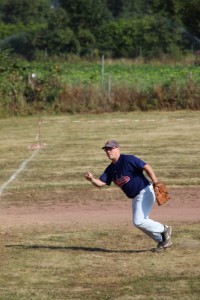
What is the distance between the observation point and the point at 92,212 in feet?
56.9

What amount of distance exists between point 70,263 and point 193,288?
213cm

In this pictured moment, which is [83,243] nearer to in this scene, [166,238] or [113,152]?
[166,238]

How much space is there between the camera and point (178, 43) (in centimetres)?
6712

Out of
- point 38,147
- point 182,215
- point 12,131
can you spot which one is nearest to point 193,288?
point 182,215

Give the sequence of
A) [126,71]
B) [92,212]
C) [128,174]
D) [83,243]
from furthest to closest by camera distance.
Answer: [126,71]
[92,212]
[83,243]
[128,174]

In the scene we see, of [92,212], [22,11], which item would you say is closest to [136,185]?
[92,212]

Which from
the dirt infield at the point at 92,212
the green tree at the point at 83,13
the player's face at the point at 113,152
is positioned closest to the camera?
the player's face at the point at 113,152

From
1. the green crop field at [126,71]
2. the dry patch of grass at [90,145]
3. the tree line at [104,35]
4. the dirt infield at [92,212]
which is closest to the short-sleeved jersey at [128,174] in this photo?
the dirt infield at [92,212]

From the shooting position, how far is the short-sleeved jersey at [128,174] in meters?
13.5

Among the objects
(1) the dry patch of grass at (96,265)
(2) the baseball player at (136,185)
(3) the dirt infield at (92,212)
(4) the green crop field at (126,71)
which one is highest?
(2) the baseball player at (136,185)

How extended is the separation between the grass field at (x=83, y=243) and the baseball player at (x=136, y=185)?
28 cm

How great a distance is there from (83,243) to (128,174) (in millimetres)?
1615

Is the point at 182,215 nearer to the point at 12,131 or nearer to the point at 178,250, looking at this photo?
the point at 178,250

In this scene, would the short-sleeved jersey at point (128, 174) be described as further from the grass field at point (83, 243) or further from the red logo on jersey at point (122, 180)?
the grass field at point (83, 243)
